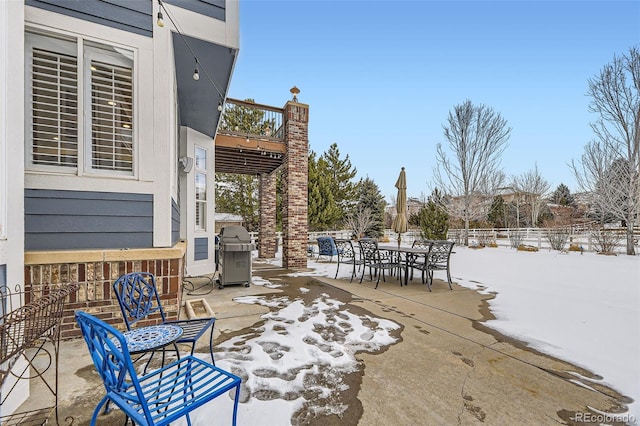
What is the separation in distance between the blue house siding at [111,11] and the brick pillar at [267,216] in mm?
8274

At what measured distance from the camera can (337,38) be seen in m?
14.0

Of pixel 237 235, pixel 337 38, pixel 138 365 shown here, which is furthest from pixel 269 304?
pixel 337 38

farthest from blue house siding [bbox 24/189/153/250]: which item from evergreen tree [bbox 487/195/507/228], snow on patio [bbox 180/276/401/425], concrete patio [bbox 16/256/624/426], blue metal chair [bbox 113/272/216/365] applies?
evergreen tree [bbox 487/195/507/228]

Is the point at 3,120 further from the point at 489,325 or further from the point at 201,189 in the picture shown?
the point at 201,189

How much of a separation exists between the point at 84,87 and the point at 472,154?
716 inches

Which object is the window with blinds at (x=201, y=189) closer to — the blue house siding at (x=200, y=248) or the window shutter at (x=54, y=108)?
the blue house siding at (x=200, y=248)

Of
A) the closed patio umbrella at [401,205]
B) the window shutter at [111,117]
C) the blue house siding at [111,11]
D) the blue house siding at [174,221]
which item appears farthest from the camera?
the closed patio umbrella at [401,205]

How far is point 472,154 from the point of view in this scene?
16891 millimetres

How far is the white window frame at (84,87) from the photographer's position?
9.66 feet

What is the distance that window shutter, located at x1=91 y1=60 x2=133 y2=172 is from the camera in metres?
3.28

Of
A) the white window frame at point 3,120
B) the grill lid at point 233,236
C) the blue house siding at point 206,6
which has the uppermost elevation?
the blue house siding at point 206,6

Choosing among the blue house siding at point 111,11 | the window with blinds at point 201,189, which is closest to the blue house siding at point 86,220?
the blue house siding at point 111,11

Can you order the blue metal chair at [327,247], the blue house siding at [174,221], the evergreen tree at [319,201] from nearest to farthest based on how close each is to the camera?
the blue house siding at [174,221] → the blue metal chair at [327,247] → the evergreen tree at [319,201]

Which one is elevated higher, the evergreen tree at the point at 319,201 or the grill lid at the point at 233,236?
the evergreen tree at the point at 319,201
